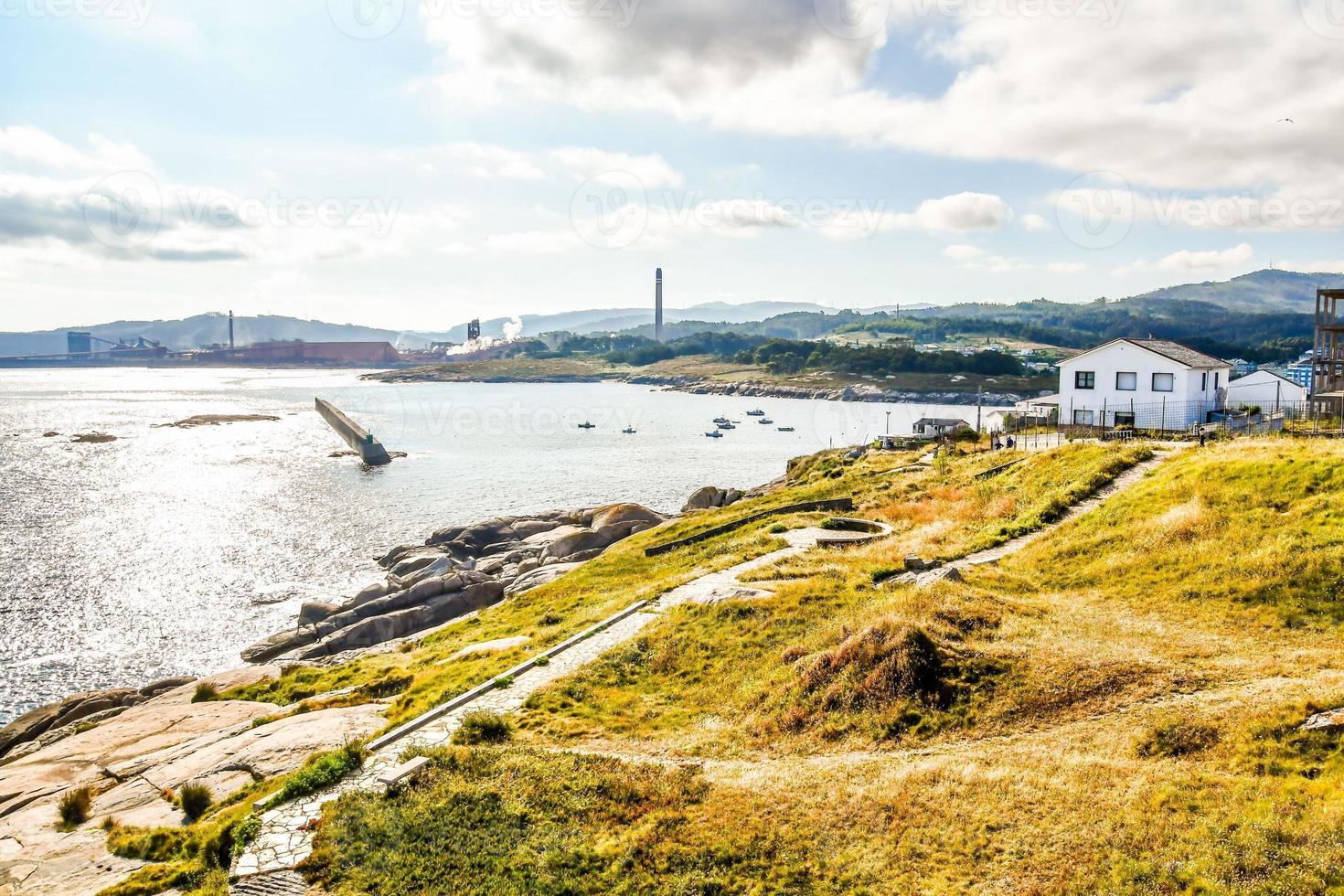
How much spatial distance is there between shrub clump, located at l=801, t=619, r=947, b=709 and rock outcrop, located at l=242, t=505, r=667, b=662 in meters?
26.1

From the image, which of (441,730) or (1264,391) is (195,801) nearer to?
(441,730)

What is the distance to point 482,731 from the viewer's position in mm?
17281

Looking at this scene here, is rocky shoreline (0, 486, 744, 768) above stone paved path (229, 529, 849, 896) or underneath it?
underneath

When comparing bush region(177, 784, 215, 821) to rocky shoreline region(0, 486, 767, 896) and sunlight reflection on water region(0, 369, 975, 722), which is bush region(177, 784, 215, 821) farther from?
sunlight reflection on water region(0, 369, 975, 722)

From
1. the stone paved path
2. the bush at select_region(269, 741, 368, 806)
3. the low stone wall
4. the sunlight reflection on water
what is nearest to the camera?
the stone paved path

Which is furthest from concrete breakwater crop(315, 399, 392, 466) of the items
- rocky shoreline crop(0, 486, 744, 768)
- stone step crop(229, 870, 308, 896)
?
stone step crop(229, 870, 308, 896)

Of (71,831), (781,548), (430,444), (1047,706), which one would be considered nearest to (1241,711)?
(1047,706)

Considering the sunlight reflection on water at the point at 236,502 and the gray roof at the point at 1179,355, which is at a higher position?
the gray roof at the point at 1179,355

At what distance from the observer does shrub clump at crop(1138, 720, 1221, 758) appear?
13.7 meters

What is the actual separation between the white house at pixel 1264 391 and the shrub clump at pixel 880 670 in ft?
164

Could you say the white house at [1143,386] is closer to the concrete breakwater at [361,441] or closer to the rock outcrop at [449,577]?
the rock outcrop at [449,577]

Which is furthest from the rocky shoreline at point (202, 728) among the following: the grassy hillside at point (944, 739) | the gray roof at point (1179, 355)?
the gray roof at point (1179, 355)

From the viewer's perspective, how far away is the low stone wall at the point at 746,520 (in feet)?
141

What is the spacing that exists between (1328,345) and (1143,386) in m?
14.4
